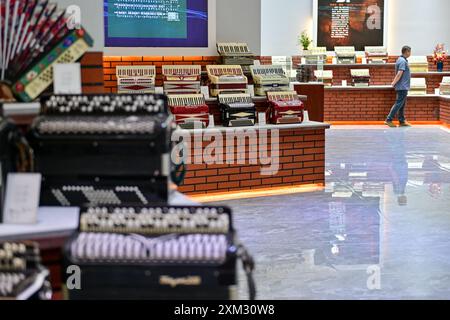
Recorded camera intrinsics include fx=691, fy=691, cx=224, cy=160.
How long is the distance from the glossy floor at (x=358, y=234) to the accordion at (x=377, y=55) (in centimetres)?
551

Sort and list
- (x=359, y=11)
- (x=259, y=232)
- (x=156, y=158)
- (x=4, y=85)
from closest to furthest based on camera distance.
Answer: (x=156, y=158) < (x=4, y=85) < (x=259, y=232) < (x=359, y=11)

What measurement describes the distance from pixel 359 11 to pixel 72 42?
500 inches

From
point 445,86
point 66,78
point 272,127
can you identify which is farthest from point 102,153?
point 445,86

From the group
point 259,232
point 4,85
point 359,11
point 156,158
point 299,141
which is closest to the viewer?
point 156,158

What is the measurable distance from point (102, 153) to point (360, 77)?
39.3 ft

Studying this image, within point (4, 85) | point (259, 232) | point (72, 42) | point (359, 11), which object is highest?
point (359, 11)

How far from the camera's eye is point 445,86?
547 inches

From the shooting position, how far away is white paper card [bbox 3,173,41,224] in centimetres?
240

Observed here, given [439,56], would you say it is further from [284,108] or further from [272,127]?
[272,127]

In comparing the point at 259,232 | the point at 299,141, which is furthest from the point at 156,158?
the point at 299,141

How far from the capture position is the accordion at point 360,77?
1397cm

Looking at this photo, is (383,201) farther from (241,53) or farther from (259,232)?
(241,53)

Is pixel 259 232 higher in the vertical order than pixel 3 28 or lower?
lower
